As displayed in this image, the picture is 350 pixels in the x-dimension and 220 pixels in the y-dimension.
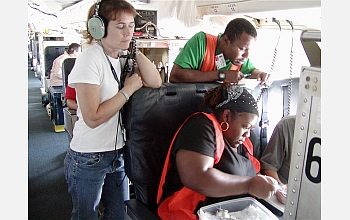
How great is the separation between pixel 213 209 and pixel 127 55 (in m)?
0.93

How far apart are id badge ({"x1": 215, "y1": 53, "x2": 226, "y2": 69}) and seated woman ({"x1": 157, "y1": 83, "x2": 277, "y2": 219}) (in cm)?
43

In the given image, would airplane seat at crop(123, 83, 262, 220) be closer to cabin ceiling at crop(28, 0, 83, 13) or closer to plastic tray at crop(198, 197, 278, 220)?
plastic tray at crop(198, 197, 278, 220)

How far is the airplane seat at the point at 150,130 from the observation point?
5.70 feet

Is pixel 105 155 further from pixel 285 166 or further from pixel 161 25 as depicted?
pixel 161 25

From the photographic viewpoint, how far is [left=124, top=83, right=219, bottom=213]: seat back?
68.5 inches

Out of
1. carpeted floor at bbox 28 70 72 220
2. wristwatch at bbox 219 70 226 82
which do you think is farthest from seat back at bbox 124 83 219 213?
carpeted floor at bbox 28 70 72 220

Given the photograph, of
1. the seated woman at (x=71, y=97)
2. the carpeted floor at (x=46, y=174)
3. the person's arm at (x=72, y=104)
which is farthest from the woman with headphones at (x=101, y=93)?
the carpeted floor at (x=46, y=174)

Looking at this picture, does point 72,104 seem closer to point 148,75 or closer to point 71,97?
point 71,97

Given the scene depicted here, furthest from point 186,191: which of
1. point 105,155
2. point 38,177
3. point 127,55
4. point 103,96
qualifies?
point 38,177

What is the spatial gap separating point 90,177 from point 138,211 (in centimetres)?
31

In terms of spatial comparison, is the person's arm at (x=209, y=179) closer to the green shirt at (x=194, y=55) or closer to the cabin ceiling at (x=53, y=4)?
the green shirt at (x=194, y=55)

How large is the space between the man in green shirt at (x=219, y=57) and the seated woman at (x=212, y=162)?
30 cm

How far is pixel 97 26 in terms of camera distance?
1614 mm

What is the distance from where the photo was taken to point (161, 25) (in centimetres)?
394
